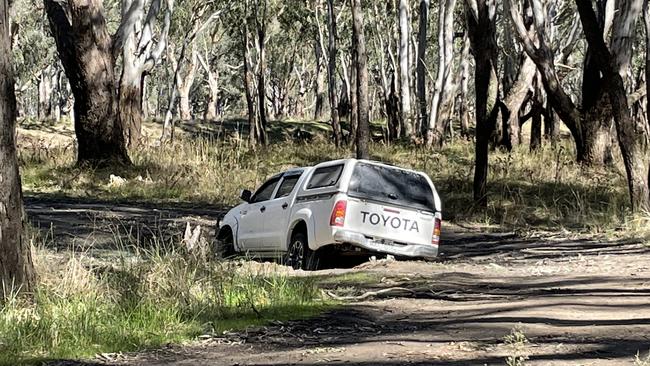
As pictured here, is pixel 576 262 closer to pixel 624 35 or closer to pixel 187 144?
pixel 624 35

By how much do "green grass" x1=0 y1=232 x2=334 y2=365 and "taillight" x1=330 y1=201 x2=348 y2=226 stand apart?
2578 mm

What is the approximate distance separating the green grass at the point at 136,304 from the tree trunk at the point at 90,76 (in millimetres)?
13218

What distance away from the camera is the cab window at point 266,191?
13918 mm

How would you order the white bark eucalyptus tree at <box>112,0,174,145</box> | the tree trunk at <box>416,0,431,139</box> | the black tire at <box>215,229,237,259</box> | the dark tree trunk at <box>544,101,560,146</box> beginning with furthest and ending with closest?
the tree trunk at <box>416,0,431,139</box>, the dark tree trunk at <box>544,101,560,146</box>, the white bark eucalyptus tree at <box>112,0,174,145</box>, the black tire at <box>215,229,237,259</box>

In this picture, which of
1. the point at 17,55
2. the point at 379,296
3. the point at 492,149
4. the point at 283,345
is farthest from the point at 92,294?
the point at 17,55

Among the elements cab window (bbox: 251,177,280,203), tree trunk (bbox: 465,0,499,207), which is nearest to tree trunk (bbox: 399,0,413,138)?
tree trunk (bbox: 465,0,499,207)

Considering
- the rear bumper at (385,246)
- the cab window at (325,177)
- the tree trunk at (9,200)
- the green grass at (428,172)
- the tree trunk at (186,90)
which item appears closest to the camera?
the tree trunk at (9,200)

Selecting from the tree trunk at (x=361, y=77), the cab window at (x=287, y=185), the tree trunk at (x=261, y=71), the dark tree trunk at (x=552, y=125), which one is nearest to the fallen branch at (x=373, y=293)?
the cab window at (x=287, y=185)

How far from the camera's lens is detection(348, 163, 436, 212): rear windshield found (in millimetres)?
12070

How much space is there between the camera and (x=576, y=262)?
11648mm

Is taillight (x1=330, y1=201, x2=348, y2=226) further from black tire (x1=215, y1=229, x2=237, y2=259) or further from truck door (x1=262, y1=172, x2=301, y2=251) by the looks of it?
black tire (x1=215, y1=229, x2=237, y2=259)

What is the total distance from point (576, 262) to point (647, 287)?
2759 millimetres

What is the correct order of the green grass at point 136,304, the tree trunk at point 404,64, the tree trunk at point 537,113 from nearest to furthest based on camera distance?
the green grass at point 136,304 < the tree trunk at point 537,113 < the tree trunk at point 404,64

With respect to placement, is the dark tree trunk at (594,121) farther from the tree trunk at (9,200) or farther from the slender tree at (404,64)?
the tree trunk at (9,200)
